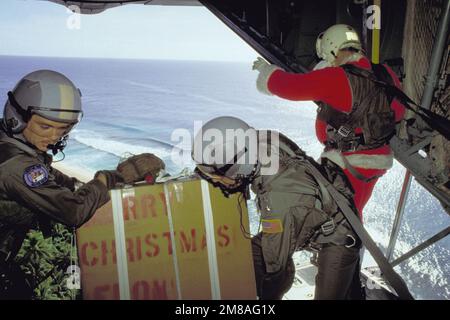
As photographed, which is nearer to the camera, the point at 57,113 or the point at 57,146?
the point at 57,113

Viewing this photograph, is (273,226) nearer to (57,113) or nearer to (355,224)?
(355,224)

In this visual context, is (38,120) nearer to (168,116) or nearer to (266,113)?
(168,116)

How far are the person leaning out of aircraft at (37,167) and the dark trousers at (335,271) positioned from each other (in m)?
1.84

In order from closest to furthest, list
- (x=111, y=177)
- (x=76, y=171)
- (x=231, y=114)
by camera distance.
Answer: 1. (x=111, y=177)
2. (x=76, y=171)
3. (x=231, y=114)

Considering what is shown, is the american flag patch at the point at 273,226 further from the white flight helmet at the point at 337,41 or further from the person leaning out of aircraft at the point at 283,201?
the white flight helmet at the point at 337,41

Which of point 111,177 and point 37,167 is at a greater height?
point 37,167

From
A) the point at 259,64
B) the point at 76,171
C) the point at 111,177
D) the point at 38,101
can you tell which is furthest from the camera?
the point at 76,171

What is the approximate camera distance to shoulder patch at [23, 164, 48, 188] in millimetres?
2379

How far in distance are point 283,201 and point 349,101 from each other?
104cm

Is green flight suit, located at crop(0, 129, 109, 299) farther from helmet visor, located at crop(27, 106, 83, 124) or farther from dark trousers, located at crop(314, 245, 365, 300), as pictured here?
dark trousers, located at crop(314, 245, 365, 300)

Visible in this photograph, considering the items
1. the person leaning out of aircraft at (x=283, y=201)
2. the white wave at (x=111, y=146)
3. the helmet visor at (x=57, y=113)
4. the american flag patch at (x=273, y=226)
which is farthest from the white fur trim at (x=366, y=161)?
the white wave at (x=111, y=146)

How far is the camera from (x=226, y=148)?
2.43m

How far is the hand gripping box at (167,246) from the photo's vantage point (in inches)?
97.6

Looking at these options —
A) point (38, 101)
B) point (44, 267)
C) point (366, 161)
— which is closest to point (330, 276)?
point (366, 161)
